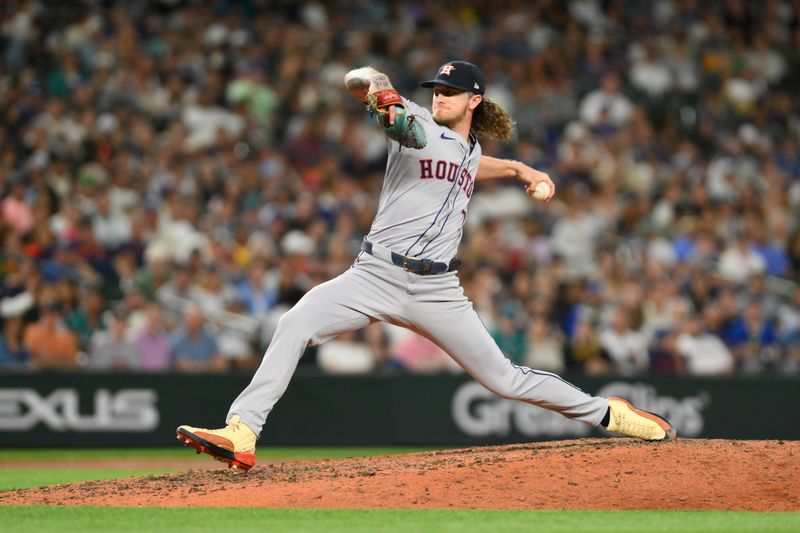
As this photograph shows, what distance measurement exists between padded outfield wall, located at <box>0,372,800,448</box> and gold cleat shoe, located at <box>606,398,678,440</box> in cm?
513

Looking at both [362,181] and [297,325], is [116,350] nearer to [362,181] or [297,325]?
[362,181]

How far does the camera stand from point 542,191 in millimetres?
6875

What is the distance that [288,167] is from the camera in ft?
48.5

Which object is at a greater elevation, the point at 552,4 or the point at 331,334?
the point at 552,4

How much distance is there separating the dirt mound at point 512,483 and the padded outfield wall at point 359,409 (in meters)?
5.09

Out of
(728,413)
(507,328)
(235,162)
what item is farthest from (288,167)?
(728,413)

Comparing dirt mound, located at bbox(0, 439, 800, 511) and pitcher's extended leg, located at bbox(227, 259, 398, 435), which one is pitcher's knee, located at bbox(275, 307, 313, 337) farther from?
dirt mound, located at bbox(0, 439, 800, 511)

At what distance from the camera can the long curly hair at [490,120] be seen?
695 centimetres

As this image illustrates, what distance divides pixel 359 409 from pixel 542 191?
601 cm

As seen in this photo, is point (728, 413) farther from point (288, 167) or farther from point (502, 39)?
point (502, 39)

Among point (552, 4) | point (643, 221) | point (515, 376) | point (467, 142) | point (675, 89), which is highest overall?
point (552, 4)

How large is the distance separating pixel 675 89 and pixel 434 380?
23.9 ft

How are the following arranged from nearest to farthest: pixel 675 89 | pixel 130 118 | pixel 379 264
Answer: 1. pixel 379 264
2. pixel 130 118
3. pixel 675 89

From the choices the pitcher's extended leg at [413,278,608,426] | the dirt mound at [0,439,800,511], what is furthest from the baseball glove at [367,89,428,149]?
the dirt mound at [0,439,800,511]
